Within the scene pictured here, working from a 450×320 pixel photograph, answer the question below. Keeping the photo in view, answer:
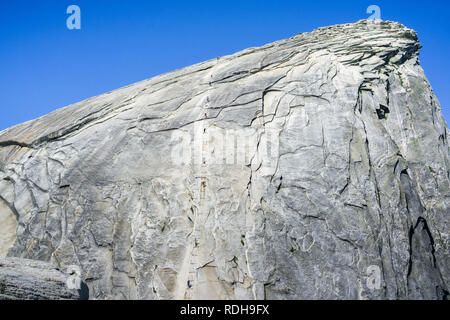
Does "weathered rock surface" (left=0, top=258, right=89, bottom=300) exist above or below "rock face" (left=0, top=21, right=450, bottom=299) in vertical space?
below

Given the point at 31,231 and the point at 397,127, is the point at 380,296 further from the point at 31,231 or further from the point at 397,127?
the point at 31,231

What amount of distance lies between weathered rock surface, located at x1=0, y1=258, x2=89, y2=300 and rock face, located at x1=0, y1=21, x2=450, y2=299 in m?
1.94

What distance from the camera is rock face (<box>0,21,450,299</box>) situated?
1396 centimetres

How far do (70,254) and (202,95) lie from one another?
7939 mm

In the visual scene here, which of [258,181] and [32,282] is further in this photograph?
[258,181]

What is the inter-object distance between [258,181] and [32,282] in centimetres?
768

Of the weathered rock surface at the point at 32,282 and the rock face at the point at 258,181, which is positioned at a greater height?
the rock face at the point at 258,181

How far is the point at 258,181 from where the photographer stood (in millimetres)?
15398

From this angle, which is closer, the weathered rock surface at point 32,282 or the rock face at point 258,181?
the weathered rock surface at point 32,282

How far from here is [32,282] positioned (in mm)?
12016

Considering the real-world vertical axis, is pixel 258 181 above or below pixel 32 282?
above

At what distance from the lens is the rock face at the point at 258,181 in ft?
45.8

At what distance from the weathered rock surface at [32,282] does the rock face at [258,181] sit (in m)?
1.94
